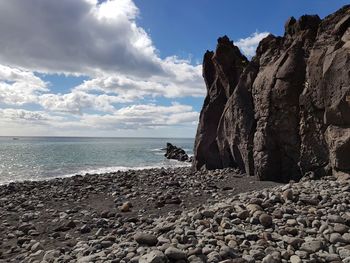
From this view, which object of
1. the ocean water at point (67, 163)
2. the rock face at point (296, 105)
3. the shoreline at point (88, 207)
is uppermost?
the rock face at point (296, 105)

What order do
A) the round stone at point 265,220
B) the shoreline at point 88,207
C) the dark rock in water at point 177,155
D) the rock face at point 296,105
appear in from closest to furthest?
the round stone at point 265,220 → the shoreline at point 88,207 → the rock face at point 296,105 → the dark rock in water at point 177,155

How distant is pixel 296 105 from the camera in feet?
67.6

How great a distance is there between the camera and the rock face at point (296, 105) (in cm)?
1777

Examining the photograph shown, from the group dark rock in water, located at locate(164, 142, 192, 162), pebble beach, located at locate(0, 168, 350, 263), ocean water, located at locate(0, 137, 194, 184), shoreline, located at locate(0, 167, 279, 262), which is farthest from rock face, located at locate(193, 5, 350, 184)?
dark rock in water, located at locate(164, 142, 192, 162)

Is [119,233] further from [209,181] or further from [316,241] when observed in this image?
[209,181]

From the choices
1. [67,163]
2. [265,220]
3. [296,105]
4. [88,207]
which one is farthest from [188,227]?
[67,163]

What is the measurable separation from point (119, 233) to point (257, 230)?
529 centimetres

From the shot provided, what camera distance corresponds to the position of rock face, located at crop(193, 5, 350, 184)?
58.3 feet

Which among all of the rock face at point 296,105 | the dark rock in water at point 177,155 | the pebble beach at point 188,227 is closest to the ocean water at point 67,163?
the dark rock in water at point 177,155

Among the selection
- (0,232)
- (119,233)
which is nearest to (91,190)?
(0,232)

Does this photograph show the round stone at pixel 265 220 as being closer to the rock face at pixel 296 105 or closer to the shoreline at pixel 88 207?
the shoreline at pixel 88 207

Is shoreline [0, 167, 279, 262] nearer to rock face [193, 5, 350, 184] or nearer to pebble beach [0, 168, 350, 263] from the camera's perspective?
pebble beach [0, 168, 350, 263]

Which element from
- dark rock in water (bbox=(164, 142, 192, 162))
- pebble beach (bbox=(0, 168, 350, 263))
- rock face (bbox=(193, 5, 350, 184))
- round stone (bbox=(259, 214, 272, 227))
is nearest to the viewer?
pebble beach (bbox=(0, 168, 350, 263))

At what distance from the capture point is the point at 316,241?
895 cm
